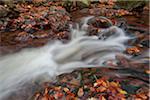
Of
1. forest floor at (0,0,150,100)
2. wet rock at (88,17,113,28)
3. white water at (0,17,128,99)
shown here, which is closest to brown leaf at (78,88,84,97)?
forest floor at (0,0,150,100)

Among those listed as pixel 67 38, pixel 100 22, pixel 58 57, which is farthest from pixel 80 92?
pixel 100 22

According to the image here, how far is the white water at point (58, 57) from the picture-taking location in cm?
463

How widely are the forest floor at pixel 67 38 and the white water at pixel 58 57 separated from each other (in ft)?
0.83

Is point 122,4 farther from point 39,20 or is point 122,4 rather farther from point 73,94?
point 73,94

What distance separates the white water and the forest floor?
254 mm

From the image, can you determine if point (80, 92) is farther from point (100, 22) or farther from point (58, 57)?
point (100, 22)

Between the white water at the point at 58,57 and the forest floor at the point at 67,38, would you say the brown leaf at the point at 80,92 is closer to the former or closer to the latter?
the forest floor at the point at 67,38

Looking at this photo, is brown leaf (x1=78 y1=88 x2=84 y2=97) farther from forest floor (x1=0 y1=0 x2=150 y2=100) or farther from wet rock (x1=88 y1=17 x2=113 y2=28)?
wet rock (x1=88 y1=17 x2=113 y2=28)

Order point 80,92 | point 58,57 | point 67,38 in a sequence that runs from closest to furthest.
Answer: point 80,92, point 58,57, point 67,38

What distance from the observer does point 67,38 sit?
629cm

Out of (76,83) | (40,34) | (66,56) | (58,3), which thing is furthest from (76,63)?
(58,3)

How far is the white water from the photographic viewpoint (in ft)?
15.2

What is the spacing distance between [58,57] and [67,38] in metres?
1.03

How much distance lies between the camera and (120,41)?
19.2 ft
